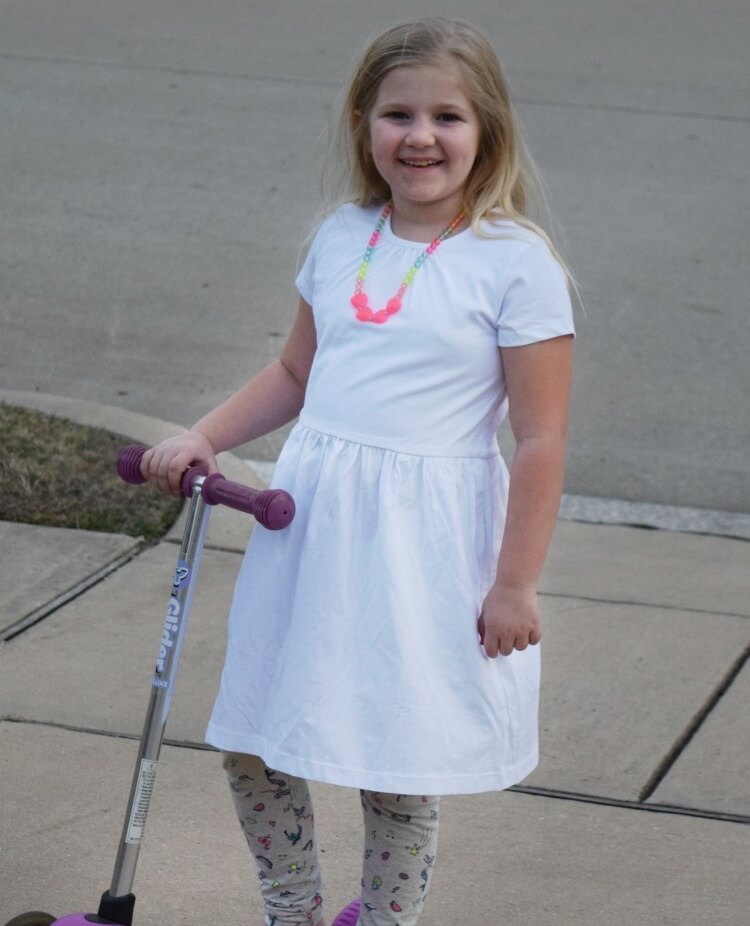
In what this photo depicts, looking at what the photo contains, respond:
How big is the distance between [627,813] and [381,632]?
3.57 feet

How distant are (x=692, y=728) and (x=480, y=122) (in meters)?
1.69

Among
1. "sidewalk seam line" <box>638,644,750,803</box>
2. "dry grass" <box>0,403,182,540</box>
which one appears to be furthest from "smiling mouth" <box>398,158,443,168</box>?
"dry grass" <box>0,403,182,540</box>

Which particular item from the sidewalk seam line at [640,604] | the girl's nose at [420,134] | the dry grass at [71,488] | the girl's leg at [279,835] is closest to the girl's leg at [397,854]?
the girl's leg at [279,835]

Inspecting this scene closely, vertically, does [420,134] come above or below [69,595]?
above

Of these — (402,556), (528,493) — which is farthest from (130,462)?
(528,493)

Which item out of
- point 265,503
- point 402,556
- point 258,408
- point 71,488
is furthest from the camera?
point 71,488

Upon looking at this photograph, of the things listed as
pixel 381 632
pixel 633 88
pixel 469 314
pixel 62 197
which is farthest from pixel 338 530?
pixel 633 88

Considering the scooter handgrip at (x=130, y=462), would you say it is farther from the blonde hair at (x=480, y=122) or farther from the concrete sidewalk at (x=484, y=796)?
Answer: the concrete sidewalk at (x=484, y=796)

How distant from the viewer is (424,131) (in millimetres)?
2268

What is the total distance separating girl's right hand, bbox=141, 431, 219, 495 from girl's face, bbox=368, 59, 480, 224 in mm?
541

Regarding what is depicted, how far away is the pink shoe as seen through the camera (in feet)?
8.56

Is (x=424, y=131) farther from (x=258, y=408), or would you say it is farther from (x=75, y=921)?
(x=75, y=921)

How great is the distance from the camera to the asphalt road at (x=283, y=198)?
5.73 meters

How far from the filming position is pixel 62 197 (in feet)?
25.7
